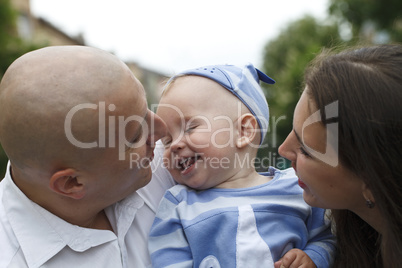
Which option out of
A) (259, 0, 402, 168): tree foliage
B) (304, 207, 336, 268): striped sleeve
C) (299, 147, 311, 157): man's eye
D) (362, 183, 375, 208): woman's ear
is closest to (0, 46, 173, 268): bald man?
(299, 147, 311, 157): man's eye

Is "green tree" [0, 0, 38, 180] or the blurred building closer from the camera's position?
"green tree" [0, 0, 38, 180]

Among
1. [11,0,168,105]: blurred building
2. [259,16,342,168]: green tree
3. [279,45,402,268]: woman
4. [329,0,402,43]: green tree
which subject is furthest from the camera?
[11,0,168,105]: blurred building

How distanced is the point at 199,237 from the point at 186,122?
0.71 meters

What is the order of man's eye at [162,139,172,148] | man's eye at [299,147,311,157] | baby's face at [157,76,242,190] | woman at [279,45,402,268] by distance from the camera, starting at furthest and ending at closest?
1. man's eye at [162,139,172,148]
2. baby's face at [157,76,242,190]
3. man's eye at [299,147,311,157]
4. woman at [279,45,402,268]

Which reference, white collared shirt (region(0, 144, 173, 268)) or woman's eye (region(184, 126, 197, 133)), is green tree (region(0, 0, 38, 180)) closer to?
woman's eye (region(184, 126, 197, 133))

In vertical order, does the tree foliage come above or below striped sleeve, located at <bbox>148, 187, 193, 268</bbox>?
below

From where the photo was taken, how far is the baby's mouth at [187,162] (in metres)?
2.48

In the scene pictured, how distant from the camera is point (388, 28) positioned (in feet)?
54.7

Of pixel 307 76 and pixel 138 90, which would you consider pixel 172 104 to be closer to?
pixel 138 90

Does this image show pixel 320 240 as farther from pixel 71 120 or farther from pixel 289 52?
pixel 289 52

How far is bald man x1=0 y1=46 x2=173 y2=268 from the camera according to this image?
1815 mm

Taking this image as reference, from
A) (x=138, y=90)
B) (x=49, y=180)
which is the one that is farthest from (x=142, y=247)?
(x=138, y=90)

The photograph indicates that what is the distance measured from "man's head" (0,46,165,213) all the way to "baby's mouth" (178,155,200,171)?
0.39 m

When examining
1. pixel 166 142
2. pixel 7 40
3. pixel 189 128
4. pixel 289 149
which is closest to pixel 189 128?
pixel 189 128
